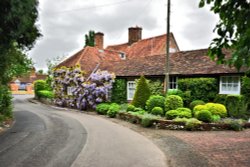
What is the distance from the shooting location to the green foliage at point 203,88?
57.7 ft

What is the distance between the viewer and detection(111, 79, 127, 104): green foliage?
22.8 metres

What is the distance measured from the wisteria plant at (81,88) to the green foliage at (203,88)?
22.7 ft

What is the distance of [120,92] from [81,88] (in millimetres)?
3316

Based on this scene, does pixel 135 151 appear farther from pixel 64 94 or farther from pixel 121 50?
pixel 121 50

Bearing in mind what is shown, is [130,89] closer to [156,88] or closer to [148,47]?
[156,88]

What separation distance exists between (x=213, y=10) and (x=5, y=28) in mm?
6390

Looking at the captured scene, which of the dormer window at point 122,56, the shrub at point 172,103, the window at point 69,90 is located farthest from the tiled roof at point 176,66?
the dormer window at point 122,56

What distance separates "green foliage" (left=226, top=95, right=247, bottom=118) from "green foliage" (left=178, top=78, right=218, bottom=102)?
1.69 m

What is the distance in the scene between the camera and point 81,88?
2277 cm

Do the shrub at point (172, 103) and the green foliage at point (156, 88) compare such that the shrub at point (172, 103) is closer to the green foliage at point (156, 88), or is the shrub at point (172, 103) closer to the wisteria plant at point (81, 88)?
the green foliage at point (156, 88)

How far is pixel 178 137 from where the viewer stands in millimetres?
10938

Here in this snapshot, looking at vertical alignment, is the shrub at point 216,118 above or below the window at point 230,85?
below

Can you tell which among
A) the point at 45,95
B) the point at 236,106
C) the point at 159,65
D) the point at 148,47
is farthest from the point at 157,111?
the point at 148,47

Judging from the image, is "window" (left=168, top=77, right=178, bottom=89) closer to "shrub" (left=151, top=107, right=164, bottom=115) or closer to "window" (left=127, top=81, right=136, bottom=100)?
"window" (left=127, top=81, right=136, bottom=100)
